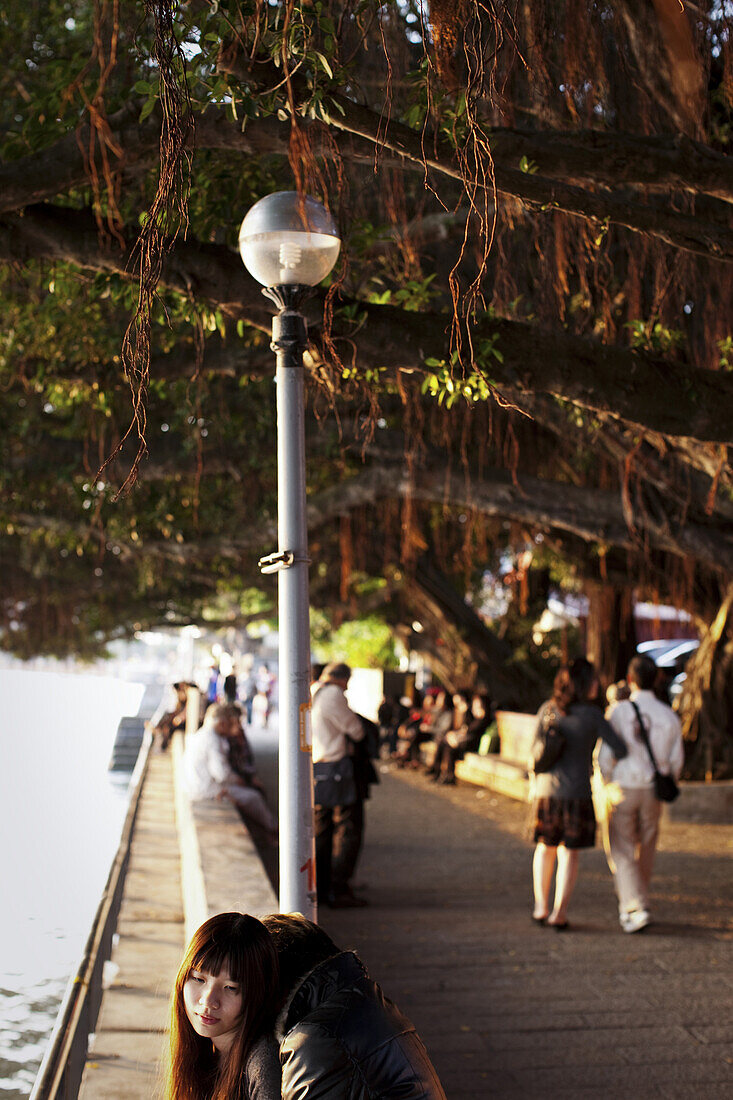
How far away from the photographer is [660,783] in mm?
6328

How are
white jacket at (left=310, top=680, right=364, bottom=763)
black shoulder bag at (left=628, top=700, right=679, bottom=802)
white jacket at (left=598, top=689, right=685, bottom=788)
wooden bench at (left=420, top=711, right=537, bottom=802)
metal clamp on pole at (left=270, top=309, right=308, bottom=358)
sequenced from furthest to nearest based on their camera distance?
wooden bench at (left=420, top=711, right=537, bottom=802) < white jacket at (left=310, top=680, right=364, bottom=763) < white jacket at (left=598, top=689, right=685, bottom=788) < black shoulder bag at (left=628, top=700, right=679, bottom=802) < metal clamp on pole at (left=270, top=309, right=308, bottom=358)

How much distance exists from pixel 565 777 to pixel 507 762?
839 centimetres

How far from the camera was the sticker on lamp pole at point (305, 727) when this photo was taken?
3379mm

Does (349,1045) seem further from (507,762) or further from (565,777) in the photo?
(507,762)

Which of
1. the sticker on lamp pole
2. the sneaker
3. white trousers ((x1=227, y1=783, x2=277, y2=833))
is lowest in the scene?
the sneaker

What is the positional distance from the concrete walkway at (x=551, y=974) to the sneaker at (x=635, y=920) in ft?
0.21

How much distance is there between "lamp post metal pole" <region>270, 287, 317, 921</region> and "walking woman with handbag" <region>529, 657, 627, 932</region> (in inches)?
127

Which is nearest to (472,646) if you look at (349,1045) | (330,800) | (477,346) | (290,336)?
(330,800)

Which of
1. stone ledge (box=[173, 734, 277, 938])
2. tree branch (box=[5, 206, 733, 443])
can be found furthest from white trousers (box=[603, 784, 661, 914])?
tree branch (box=[5, 206, 733, 443])

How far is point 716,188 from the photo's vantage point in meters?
4.14

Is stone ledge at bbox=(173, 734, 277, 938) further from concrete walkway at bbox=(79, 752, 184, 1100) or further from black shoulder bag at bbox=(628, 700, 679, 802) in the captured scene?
black shoulder bag at bbox=(628, 700, 679, 802)

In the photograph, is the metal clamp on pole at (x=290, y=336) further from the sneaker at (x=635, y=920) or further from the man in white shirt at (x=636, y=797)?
the sneaker at (x=635, y=920)

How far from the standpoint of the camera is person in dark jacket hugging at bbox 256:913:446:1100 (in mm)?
1807

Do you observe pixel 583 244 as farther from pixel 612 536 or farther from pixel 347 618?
pixel 347 618
